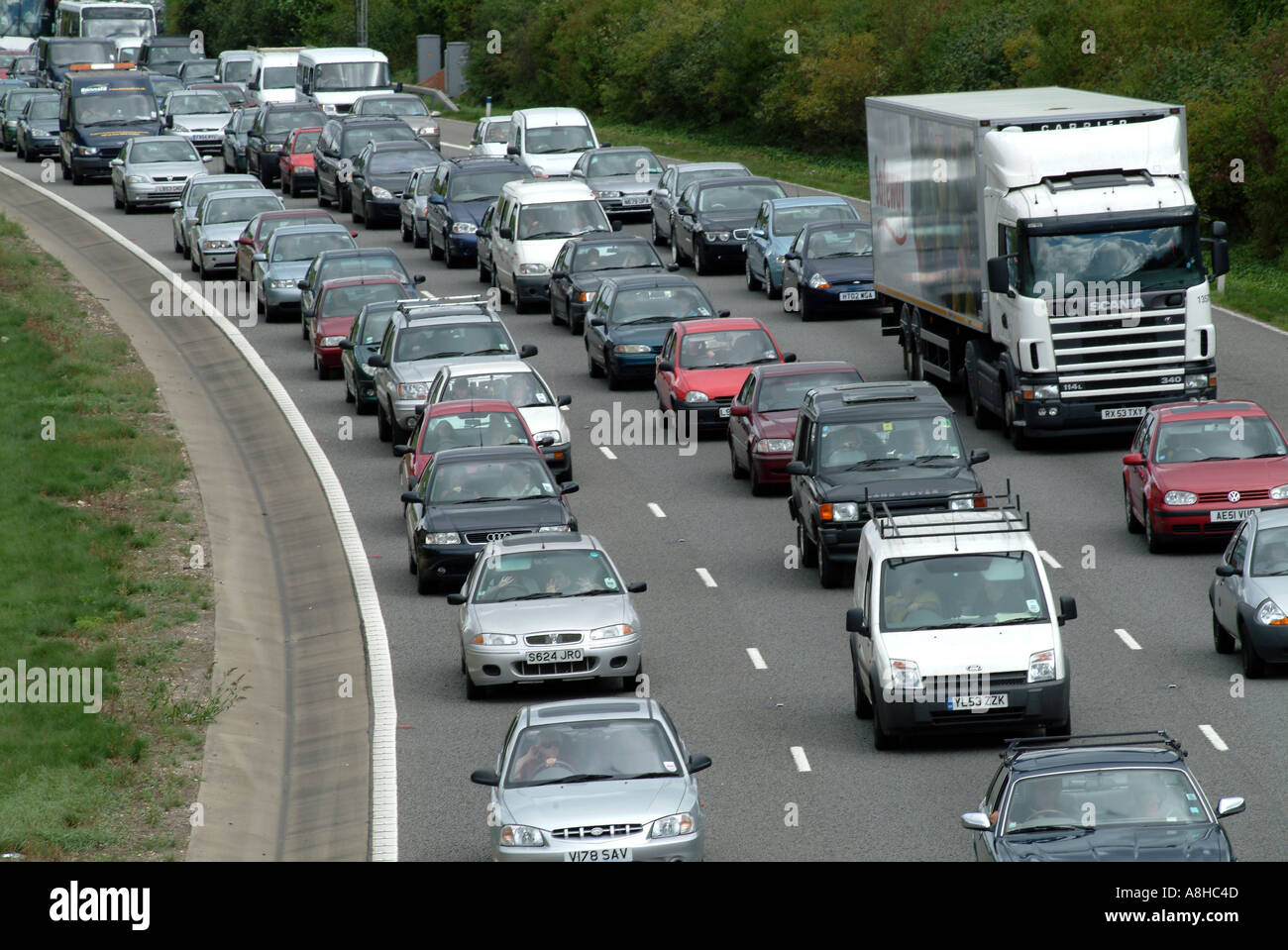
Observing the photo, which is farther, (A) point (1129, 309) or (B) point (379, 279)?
(B) point (379, 279)

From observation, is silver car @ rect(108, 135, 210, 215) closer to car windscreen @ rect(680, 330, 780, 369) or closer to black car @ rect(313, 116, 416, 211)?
black car @ rect(313, 116, 416, 211)

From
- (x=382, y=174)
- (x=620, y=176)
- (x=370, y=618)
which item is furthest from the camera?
(x=382, y=174)

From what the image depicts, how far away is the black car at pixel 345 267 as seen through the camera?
3819 cm

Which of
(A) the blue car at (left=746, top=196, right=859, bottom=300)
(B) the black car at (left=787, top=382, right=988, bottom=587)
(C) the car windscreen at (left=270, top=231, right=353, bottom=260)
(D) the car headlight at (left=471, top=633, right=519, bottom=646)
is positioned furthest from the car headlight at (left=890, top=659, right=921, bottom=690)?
(C) the car windscreen at (left=270, top=231, right=353, bottom=260)

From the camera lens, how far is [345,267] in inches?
1511

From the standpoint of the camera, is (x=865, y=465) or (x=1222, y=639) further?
(x=865, y=465)

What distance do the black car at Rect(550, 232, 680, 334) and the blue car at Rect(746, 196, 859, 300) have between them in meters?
2.54

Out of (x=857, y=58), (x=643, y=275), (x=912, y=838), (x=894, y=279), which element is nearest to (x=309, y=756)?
(x=912, y=838)

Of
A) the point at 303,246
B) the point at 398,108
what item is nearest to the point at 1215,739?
the point at 303,246

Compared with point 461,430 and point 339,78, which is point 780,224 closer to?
point 461,430

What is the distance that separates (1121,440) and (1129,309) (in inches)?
95.0

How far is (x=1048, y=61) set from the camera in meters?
54.5

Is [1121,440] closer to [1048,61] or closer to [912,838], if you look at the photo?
[912,838]

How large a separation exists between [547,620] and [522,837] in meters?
5.42
